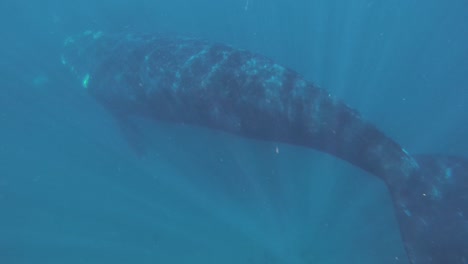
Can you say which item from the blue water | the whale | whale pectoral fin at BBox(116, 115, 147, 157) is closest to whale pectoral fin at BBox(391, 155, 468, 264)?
the whale

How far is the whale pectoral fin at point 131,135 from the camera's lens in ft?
49.1

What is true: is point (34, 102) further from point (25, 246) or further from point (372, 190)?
point (372, 190)

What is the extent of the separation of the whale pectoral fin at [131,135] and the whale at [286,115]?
166cm

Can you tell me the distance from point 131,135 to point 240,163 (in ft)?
16.4

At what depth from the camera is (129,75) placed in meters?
12.8

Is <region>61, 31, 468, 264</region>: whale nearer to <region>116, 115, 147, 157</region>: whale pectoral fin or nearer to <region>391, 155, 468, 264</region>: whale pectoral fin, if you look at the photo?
<region>391, 155, 468, 264</region>: whale pectoral fin

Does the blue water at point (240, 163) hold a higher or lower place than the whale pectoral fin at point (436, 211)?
higher

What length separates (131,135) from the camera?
49.4 ft

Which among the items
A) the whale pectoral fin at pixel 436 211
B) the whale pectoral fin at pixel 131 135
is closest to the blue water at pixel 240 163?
the whale pectoral fin at pixel 131 135

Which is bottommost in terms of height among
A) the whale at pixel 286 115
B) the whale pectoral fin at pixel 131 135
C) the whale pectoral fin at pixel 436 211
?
the whale pectoral fin at pixel 436 211

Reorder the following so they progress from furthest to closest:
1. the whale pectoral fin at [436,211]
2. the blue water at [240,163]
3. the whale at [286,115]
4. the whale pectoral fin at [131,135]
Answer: the whale pectoral fin at [131,135] → the blue water at [240,163] → the whale at [286,115] → the whale pectoral fin at [436,211]

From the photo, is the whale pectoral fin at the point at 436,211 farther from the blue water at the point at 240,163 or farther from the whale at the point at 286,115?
the blue water at the point at 240,163

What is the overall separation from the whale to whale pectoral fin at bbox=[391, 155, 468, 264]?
2 centimetres

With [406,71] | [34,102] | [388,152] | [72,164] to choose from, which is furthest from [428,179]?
[34,102]
